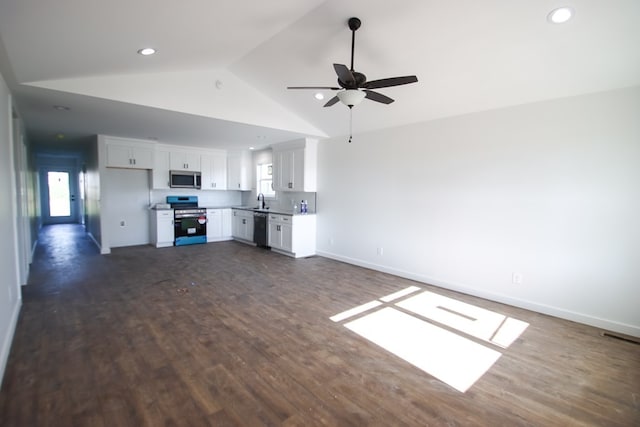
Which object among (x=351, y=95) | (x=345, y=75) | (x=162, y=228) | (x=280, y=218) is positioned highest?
(x=345, y=75)

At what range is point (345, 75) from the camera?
2.56 metres

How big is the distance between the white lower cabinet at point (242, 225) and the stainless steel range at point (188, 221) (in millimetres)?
757

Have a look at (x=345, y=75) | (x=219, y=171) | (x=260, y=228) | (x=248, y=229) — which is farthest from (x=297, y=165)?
(x=345, y=75)

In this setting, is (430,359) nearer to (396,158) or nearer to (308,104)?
(396,158)

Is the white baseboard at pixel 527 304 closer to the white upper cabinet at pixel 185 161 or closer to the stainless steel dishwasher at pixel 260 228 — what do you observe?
the stainless steel dishwasher at pixel 260 228

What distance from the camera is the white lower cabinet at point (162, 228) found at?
6.88m

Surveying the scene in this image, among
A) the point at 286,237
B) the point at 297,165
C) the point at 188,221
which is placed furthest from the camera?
the point at 188,221

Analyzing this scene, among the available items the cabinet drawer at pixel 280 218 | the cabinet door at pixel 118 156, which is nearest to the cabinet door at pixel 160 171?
the cabinet door at pixel 118 156

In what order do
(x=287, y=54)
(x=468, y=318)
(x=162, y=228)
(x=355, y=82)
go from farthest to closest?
(x=162, y=228)
(x=287, y=54)
(x=468, y=318)
(x=355, y=82)

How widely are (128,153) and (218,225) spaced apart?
2548 mm

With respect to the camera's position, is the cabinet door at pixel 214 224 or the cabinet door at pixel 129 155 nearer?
the cabinet door at pixel 129 155

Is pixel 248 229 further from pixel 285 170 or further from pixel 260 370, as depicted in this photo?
pixel 260 370

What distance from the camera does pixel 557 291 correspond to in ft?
11.1

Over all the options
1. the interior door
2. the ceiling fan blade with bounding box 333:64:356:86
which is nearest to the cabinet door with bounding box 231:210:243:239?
the ceiling fan blade with bounding box 333:64:356:86
